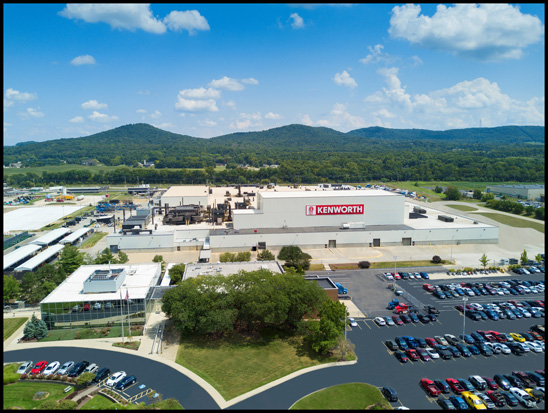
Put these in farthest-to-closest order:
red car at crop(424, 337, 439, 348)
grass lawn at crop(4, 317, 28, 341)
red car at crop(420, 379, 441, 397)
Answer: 1. grass lawn at crop(4, 317, 28, 341)
2. red car at crop(424, 337, 439, 348)
3. red car at crop(420, 379, 441, 397)

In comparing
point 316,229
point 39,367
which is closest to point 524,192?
point 316,229

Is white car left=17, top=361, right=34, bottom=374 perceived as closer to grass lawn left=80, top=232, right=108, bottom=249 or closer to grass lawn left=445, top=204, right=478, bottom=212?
grass lawn left=80, top=232, right=108, bottom=249

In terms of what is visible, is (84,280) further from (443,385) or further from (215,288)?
(443,385)

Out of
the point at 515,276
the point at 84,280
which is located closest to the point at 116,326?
the point at 84,280

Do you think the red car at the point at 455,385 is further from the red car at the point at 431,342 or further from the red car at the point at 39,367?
the red car at the point at 39,367

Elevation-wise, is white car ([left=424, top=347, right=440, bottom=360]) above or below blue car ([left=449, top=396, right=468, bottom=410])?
above

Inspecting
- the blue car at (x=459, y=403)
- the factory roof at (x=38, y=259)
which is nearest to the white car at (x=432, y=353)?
the blue car at (x=459, y=403)

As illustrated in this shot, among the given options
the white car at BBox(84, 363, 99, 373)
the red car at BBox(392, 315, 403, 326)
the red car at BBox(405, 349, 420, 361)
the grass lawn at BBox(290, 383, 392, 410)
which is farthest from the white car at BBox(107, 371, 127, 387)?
the red car at BBox(392, 315, 403, 326)
